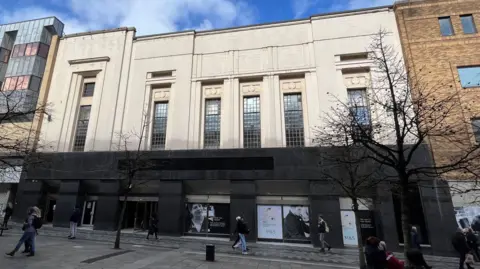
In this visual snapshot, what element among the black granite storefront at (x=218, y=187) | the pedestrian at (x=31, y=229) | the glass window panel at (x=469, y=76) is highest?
the glass window panel at (x=469, y=76)

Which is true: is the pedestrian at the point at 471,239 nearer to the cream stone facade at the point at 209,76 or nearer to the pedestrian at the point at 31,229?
the cream stone facade at the point at 209,76

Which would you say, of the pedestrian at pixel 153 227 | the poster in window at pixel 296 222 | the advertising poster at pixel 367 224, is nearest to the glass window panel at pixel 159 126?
the pedestrian at pixel 153 227

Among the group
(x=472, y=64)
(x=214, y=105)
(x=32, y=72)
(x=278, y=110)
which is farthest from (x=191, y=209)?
(x=32, y=72)

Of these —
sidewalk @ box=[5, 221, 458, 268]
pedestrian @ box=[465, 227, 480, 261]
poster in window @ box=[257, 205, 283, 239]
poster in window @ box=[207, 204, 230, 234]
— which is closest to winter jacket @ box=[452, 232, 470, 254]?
sidewalk @ box=[5, 221, 458, 268]

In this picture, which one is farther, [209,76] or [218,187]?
[209,76]

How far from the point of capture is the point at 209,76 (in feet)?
70.7

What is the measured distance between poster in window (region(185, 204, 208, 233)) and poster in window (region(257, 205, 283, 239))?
3.77 m

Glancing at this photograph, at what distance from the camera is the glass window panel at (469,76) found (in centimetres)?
1714

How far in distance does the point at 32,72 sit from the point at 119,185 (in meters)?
24.5

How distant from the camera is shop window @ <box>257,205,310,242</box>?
56.6ft

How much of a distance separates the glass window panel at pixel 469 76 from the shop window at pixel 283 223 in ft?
41.7

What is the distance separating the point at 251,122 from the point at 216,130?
8.84 feet

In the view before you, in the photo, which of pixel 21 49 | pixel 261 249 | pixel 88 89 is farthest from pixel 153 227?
pixel 21 49

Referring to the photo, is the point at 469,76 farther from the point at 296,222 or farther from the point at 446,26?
the point at 296,222
